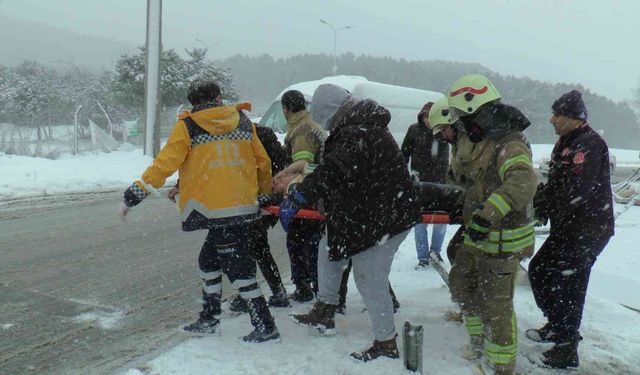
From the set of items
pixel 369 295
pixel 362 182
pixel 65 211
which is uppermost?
pixel 362 182

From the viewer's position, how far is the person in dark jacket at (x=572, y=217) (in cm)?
370

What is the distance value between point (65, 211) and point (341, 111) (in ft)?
25.5

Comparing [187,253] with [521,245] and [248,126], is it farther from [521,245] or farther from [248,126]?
[521,245]

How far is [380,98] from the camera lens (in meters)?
15.2

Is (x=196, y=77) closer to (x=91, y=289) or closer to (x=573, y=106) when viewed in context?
(x=91, y=289)

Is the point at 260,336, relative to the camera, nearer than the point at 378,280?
No

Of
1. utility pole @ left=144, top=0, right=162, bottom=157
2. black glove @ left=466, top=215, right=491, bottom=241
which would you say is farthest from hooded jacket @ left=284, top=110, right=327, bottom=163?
utility pole @ left=144, top=0, right=162, bottom=157

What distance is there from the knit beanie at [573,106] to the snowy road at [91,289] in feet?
10.8

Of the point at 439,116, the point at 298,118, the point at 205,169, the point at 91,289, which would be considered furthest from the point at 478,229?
the point at 91,289

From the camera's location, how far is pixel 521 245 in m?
3.44

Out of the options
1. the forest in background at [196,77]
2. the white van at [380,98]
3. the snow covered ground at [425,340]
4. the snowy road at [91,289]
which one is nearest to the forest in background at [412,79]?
the forest in background at [196,77]

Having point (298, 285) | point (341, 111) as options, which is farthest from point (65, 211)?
point (341, 111)

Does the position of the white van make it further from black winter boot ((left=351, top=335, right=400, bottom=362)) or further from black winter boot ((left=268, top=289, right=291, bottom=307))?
black winter boot ((left=351, top=335, right=400, bottom=362))

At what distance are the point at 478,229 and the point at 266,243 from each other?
201 cm
